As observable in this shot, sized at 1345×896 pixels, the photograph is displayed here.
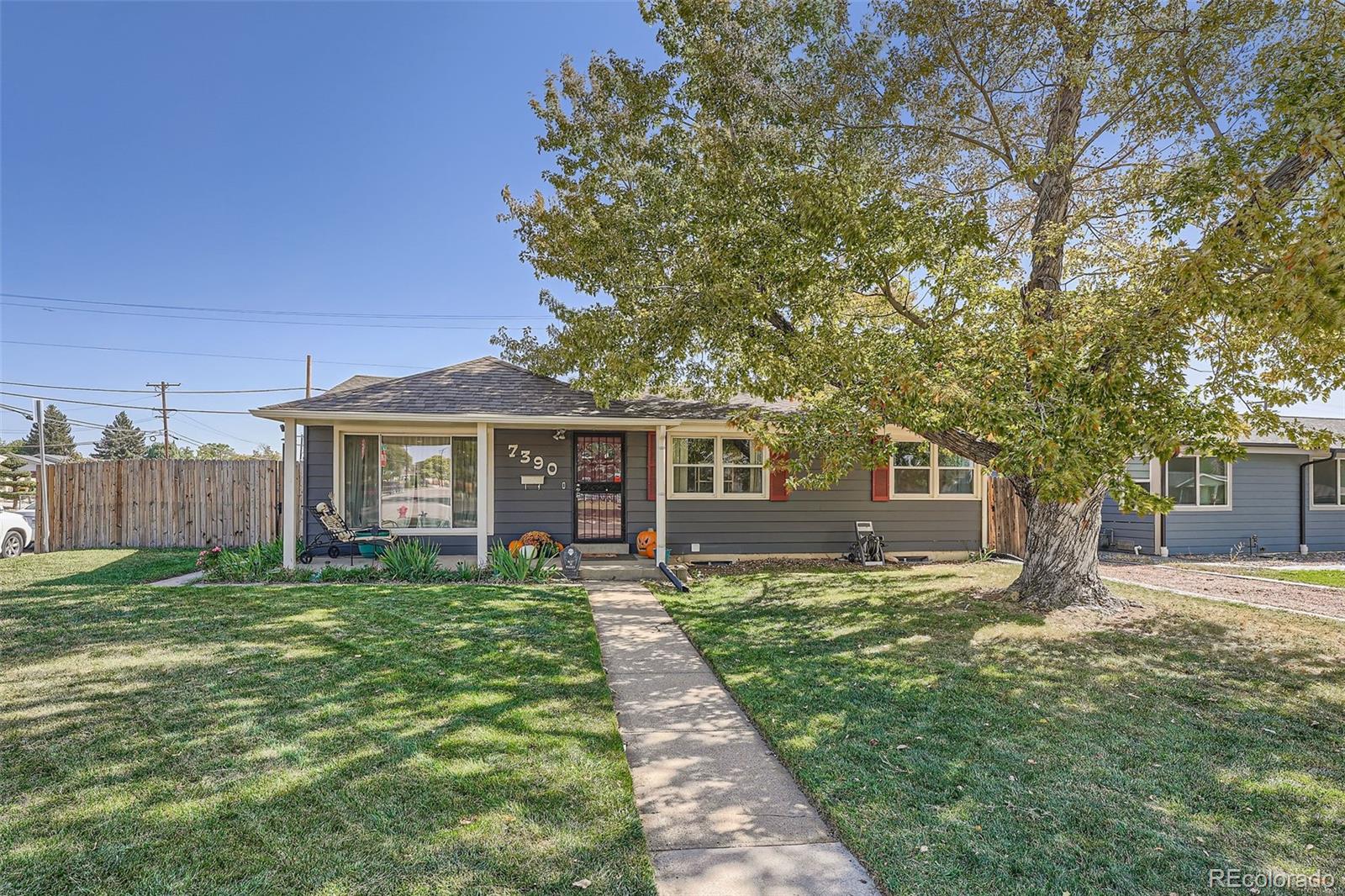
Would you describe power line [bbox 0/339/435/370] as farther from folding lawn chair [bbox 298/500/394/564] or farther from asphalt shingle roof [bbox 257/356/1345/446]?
folding lawn chair [bbox 298/500/394/564]

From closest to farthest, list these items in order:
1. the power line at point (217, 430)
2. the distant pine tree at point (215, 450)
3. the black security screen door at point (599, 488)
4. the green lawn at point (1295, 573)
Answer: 1. the green lawn at point (1295, 573)
2. the black security screen door at point (599, 488)
3. the power line at point (217, 430)
4. the distant pine tree at point (215, 450)

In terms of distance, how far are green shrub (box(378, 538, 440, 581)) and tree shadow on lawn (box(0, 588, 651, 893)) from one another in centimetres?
270

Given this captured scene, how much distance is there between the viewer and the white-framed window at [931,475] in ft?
37.7

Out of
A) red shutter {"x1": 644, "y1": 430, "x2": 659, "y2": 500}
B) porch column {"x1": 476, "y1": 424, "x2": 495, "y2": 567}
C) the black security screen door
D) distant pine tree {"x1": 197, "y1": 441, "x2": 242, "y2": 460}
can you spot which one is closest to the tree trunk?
red shutter {"x1": 644, "y1": 430, "x2": 659, "y2": 500}

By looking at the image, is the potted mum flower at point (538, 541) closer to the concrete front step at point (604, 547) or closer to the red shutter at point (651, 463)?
the concrete front step at point (604, 547)

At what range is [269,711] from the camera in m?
3.92

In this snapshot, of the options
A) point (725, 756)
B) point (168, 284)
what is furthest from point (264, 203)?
point (725, 756)

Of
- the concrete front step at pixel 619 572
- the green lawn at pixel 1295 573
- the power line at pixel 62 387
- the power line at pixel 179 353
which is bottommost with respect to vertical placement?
the green lawn at pixel 1295 573

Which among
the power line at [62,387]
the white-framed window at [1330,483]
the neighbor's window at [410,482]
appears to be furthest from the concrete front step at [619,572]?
the power line at [62,387]

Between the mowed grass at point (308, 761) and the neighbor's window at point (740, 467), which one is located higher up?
the neighbor's window at point (740, 467)

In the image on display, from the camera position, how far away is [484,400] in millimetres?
10016

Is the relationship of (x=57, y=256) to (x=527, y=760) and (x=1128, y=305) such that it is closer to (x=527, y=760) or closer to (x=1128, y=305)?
(x=527, y=760)

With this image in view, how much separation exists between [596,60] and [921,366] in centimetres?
653

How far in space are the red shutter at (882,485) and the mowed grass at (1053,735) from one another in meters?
4.13
